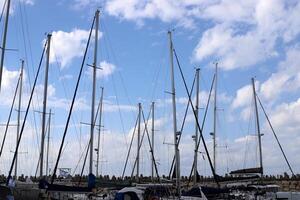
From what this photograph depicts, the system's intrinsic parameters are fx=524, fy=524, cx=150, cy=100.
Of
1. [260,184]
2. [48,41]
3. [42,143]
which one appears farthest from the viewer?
[260,184]

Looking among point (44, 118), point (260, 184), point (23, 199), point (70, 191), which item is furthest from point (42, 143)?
point (260, 184)

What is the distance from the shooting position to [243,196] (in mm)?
52312

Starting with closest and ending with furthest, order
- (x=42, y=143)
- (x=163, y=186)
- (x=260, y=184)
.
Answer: (x=163, y=186), (x=42, y=143), (x=260, y=184)

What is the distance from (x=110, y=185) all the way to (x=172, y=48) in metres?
13.9

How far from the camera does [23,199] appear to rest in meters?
46.4

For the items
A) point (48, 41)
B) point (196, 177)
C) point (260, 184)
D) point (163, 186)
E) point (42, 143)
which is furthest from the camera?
point (260, 184)

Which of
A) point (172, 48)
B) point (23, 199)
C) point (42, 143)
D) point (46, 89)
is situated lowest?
point (23, 199)

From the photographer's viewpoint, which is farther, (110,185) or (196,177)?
(196,177)

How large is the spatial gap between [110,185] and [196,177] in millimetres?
13309

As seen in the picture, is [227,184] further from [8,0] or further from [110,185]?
[8,0]

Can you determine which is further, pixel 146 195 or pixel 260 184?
pixel 260 184

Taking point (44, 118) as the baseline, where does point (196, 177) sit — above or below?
below

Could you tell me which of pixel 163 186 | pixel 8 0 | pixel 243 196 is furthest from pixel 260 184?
pixel 8 0

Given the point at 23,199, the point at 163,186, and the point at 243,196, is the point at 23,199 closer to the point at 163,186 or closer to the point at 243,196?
the point at 163,186
